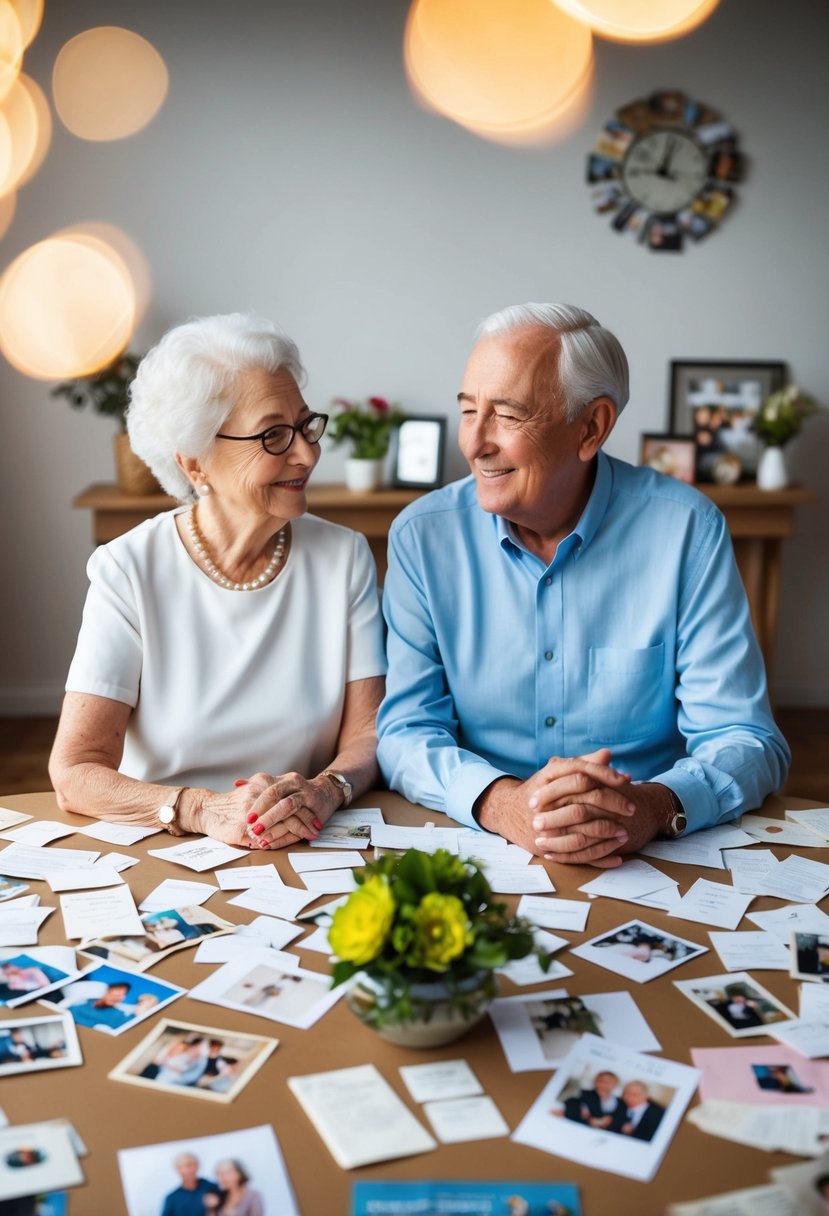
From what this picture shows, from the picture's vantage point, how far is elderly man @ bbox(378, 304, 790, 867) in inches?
72.9

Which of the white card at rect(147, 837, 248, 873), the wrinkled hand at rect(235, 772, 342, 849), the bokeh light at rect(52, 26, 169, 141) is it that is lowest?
the white card at rect(147, 837, 248, 873)

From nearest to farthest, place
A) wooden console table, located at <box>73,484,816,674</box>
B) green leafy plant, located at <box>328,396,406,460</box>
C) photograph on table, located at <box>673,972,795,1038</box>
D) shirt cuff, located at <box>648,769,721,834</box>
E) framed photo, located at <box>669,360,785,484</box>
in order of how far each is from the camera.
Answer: photograph on table, located at <box>673,972,795,1038</box> → shirt cuff, located at <box>648,769,721,834</box> → wooden console table, located at <box>73,484,816,674</box> → green leafy plant, located at <box>328,396,406,460</box> → framed photo, located at <box>669,360,785,484</box>

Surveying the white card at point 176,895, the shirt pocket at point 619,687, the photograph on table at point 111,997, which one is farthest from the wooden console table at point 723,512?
the photograph on table at point 111,997

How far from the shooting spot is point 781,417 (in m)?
4.32

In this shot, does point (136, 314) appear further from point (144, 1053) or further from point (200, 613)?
point (144, 1053)

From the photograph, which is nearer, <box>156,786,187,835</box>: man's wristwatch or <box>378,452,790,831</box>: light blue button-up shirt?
<box>156,786,187,835</box>: man's wristwatch

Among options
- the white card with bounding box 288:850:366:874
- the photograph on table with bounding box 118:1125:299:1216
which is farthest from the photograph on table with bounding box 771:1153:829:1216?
the white card with bounding box 288:850:366:874

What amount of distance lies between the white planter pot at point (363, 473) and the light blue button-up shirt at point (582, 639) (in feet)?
7.63

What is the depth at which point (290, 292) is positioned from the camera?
4.42 m

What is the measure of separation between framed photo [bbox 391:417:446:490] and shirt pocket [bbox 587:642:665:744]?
2.54 m

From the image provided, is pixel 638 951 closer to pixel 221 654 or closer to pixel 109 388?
pixel 221 654

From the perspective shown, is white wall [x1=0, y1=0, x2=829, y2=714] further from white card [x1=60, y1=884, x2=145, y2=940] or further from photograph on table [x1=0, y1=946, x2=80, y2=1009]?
photograph on table [x1=0, y1=946, x2=80, y2=1009]

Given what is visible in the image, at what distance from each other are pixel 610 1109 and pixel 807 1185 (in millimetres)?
175

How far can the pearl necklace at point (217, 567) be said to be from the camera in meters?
1.94
